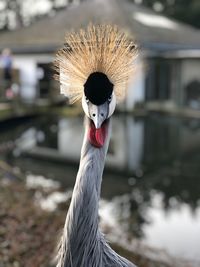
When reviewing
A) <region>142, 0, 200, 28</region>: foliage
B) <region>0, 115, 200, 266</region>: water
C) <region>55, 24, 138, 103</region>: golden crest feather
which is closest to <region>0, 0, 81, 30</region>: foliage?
<region>142, 0, 200, 28</region>: foliage

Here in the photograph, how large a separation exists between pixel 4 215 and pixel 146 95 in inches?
393

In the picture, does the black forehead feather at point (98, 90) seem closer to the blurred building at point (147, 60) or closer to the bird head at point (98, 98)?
the bird head at point (98, 98)

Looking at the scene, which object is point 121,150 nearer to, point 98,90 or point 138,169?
point 138,169

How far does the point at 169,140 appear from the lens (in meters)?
9.36

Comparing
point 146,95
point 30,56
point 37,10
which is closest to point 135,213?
point 146,95

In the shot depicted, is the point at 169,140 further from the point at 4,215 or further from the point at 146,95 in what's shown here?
the point at 4,215

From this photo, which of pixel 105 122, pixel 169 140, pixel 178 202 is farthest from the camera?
pixel 169 140

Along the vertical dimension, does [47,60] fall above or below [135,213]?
above

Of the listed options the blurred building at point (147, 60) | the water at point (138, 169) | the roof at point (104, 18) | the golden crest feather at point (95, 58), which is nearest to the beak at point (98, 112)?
the golden crest feather at point (95, 58)

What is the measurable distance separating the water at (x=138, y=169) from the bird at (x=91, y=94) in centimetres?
261

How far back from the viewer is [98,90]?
1.33m

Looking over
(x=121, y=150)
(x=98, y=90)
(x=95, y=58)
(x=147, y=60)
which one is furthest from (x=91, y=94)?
(x=147, y=60)

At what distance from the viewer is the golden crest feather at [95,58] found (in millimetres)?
1382

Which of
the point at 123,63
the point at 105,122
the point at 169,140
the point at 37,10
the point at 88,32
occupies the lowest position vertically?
the point at 169,140
